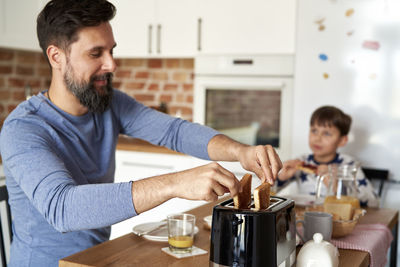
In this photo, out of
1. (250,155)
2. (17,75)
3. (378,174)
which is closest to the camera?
(250,155)

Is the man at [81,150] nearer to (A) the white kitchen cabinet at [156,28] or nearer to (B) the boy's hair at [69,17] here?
(B) the boy's hair at [69,17]

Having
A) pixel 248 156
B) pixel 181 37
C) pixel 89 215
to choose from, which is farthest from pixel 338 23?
pixel 89 215

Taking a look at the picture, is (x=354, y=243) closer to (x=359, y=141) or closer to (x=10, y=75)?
(x=359, y=141)

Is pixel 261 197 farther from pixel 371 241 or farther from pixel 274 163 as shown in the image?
pixel 371 241

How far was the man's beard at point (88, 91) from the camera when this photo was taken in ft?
5.04

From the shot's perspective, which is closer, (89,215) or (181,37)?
(89,215)

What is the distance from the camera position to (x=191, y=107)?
3754mm

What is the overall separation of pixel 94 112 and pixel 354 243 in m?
0.92

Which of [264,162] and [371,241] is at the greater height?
[264,162]

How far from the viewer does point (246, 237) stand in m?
1.07

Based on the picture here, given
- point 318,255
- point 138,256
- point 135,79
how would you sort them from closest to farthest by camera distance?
point 318,255 < point 138,256 < point 135,79

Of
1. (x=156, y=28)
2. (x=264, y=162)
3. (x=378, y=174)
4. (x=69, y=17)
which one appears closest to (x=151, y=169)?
(x=156, y=28)

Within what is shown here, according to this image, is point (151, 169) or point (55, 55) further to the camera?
point (151, 169)

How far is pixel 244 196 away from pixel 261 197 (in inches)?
1.8
